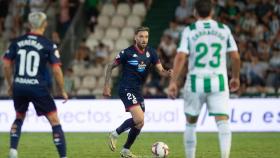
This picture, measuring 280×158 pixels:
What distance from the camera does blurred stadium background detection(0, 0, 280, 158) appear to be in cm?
2358

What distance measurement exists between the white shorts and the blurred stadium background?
27.7 ft

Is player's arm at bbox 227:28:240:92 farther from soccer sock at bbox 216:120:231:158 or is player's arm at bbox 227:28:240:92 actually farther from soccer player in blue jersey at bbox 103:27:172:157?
soccer player in blue jersey at bbox 103:27:172:157

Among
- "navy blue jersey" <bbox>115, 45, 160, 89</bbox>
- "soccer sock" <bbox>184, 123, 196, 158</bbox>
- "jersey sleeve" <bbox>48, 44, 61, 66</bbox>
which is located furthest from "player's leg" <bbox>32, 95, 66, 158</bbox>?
"navy blue jersey" <bbox>115, 45, 160, 89</bbox>

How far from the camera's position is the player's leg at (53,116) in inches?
484

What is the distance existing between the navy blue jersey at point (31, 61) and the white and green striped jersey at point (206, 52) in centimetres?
203

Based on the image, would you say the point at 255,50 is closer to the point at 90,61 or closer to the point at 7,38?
the point at 90,61

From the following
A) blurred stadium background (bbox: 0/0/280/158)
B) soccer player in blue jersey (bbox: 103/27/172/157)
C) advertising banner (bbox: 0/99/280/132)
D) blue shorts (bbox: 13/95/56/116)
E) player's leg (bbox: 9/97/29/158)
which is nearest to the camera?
blue shorts (bbox: 13/95/56/116)

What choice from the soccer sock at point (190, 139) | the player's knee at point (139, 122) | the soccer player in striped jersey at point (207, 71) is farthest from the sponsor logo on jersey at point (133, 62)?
the soccer sock at point (190, 139)

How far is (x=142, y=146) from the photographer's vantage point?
56.4ft

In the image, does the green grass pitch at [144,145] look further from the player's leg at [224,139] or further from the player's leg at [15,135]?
the player's leg at [224,139]

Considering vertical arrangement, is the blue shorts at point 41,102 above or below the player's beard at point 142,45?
below

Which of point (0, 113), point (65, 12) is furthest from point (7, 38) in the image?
point (0, 113)

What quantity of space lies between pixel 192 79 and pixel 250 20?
44.9 feet

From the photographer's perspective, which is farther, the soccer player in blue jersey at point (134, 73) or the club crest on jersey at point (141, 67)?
the club crest on jersey at point (141, 67)
